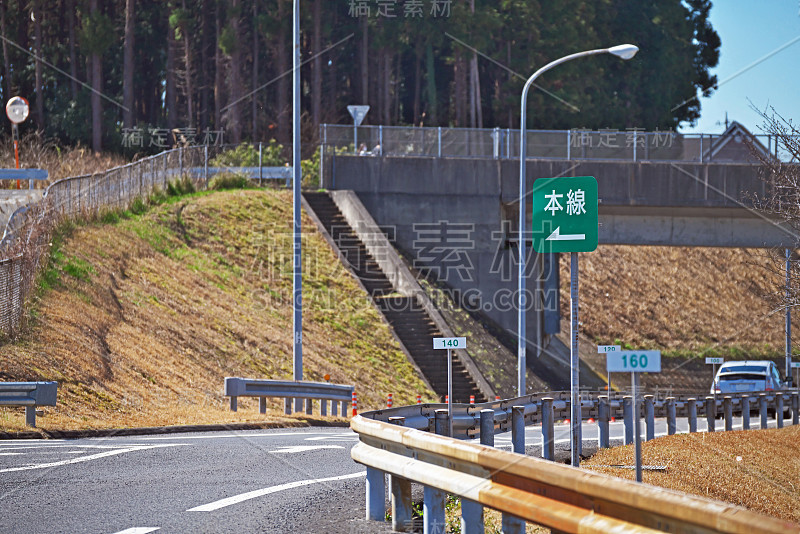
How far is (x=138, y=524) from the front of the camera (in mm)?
8266

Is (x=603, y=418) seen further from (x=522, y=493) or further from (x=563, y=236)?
(x=522, y=493)

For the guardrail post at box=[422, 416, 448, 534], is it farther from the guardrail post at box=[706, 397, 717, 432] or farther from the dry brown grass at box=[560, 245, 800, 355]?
the dry brown grass at box=[560, 245, 800, 355]

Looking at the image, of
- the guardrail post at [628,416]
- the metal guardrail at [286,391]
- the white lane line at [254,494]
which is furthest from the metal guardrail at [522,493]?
the metal guardrail at [286,391]

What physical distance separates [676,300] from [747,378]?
25412 mm

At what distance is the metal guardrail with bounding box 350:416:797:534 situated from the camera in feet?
15.9

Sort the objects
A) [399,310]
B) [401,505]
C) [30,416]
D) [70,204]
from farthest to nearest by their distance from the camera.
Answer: [399,310], [70,204], [30,416], [401,505]

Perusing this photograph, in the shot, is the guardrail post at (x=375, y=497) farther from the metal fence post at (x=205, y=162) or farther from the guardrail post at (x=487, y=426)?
the metal fence post at (x=205, y=162)

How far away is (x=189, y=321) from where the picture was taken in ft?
95.1

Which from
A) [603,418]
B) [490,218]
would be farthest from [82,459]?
[490,218]

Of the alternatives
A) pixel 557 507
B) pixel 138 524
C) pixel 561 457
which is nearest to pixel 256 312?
pixel 561 457

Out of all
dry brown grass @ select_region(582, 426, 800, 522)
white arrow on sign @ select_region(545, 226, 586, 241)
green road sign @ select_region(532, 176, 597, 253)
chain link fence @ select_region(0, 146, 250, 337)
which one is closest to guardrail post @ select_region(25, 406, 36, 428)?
chain link fence @ select_region(0, 146, 250, 337)

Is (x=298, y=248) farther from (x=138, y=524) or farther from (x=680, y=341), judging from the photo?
(x=680, y=341)

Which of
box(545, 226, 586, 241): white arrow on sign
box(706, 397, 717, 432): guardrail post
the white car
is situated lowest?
the white car

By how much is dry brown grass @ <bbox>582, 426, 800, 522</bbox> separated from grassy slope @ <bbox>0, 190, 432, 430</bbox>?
8.45 metres
